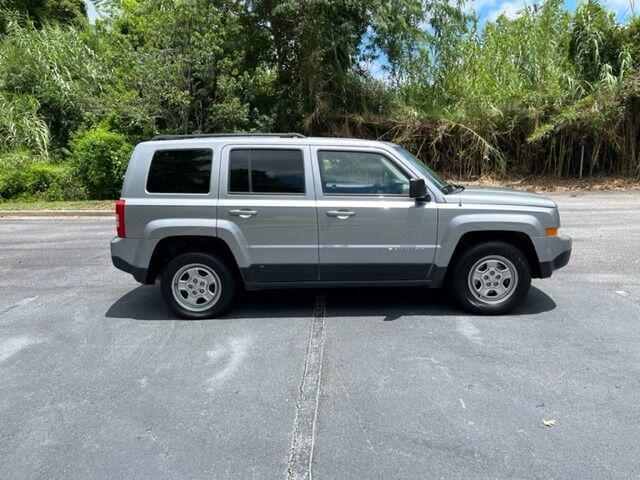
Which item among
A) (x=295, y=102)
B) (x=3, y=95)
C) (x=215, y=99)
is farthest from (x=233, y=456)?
(x=3, y=95)

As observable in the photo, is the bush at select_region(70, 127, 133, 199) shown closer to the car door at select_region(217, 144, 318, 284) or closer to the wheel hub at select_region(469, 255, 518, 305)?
the car door at select_region(217, 144, 318, 284)

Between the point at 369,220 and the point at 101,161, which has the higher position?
the point at 101,161

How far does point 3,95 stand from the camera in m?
18.5

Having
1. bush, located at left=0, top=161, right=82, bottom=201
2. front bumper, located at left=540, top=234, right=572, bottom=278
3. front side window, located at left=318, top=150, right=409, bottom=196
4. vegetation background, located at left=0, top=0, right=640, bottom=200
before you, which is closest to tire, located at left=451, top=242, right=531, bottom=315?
front bumper, located at left=540, top=234, right=572, bottom=278

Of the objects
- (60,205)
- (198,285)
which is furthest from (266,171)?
(60,205)

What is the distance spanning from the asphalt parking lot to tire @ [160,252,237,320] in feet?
0.49

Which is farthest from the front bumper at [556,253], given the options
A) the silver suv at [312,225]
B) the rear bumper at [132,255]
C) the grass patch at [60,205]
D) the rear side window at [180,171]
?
the grass patch at [60,205]

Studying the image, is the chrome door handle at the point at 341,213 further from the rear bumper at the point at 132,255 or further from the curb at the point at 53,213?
the curb at the point at 53,213

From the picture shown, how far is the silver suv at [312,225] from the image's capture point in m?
5.12

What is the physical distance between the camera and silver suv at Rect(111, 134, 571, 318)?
16.8ft

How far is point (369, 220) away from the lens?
511 centimetres

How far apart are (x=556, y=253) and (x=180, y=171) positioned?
3.79m

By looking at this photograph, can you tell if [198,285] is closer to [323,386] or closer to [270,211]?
[270,211]

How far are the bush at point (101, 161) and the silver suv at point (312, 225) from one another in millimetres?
10491
